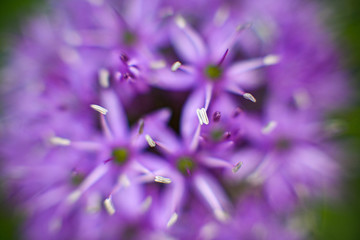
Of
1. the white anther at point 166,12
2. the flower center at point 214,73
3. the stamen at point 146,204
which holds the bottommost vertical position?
the stamen at point 146,204

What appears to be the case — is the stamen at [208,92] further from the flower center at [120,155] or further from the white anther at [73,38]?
the white anther at [73,38]

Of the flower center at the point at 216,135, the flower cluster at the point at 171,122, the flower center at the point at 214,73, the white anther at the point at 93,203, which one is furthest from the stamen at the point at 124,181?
the flower center at the point at 214,73

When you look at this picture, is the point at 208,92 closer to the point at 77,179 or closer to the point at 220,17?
the point at 220,17

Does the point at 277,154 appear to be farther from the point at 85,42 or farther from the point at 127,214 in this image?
the point at 85,42

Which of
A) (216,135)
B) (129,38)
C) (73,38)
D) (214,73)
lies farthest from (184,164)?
(73,38)

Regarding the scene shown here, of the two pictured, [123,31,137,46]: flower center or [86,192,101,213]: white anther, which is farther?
[123,31,137,46]: flower center

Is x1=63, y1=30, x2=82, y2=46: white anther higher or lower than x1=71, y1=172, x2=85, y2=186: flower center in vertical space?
higher

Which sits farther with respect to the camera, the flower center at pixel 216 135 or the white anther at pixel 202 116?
the flower center at pixel 216 135

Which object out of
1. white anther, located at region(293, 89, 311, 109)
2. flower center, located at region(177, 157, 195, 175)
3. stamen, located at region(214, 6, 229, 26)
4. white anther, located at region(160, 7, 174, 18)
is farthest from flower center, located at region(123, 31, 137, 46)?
white anther, located at region(293, 89, 311, 109)

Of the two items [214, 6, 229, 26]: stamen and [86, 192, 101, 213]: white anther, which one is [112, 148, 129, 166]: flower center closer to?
[86, 192, 101, 213]: white anther
